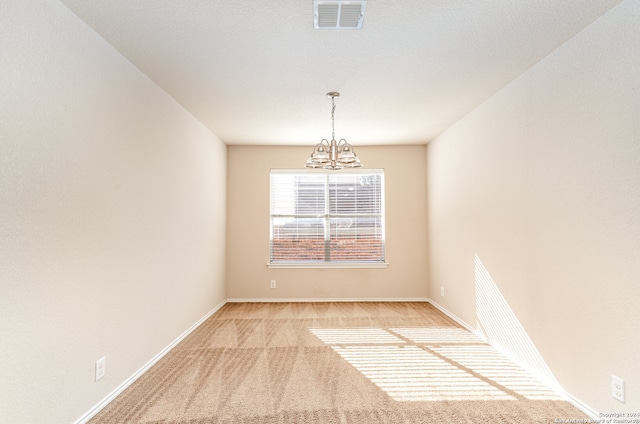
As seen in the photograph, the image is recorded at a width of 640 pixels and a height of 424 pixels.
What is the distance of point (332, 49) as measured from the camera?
2371 mm

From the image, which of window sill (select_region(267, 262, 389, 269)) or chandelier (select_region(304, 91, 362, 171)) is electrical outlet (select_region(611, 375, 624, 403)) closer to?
chandelier (select_region(304, 91, 362, 171))

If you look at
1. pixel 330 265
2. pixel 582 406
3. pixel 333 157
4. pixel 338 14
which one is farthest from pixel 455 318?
pixel 338 14

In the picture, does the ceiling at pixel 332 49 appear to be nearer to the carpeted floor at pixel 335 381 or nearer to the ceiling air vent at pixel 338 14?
the ceiling air vent at pixel 338 14

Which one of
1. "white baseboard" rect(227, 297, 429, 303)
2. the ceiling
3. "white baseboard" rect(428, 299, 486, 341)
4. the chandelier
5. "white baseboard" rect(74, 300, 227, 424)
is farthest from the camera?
"white baseboard" rect(227, 297, 429, 303)

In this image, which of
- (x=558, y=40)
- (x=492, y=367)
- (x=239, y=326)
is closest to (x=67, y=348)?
(x=239, y=326)

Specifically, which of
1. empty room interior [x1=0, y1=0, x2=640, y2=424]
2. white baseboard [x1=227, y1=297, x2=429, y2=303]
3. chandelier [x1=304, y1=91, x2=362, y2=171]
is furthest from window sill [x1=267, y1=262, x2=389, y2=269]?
chandelier [x1=304, y1=91, x2=362, y2=171]

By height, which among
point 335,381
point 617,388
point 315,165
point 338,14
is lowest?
point 335,381

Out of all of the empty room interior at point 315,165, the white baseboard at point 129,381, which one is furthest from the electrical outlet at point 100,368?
the white baseboard at point 129,381

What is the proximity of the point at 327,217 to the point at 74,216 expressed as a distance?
Answer: 3760 mm

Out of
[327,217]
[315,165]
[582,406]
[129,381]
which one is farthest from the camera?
[327,217]

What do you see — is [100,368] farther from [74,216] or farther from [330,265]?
[330,265]

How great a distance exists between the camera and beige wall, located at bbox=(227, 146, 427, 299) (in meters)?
5.21

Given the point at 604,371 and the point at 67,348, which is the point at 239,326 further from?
the point at 604,371

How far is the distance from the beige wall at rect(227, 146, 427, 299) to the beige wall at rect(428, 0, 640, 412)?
1.81 meters
